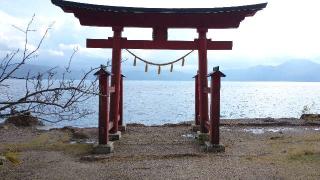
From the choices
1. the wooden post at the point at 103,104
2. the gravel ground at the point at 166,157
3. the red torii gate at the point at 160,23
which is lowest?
the gravel ground at the point at 166,157

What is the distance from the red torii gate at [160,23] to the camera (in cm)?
1052

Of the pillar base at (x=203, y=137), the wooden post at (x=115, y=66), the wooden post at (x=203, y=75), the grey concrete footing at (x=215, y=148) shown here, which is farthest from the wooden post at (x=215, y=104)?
the wooden post at (x=115, y=66)

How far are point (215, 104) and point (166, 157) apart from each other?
184cm

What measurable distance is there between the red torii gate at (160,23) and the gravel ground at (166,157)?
1397 millimetres

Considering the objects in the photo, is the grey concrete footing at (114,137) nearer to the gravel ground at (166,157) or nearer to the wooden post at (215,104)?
the gravel ground at (166,157)

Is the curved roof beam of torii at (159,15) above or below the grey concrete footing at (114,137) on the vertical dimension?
above

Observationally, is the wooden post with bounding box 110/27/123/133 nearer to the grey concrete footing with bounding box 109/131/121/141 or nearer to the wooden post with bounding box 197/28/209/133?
the grey concrete footing with bounding box 109/131/121/141

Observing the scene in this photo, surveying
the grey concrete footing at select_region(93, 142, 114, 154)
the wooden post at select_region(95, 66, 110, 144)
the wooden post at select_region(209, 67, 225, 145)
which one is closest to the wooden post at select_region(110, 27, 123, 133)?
the wooden post at select_region(95, 66, 110, 144)

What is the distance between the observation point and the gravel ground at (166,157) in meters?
7.78

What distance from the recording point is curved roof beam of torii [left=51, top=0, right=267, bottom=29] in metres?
10.5

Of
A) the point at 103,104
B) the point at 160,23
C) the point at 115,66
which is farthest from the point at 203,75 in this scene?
the point at 103,104

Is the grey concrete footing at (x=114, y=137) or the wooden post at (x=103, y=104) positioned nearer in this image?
the wooden post at (x=103, y=104)

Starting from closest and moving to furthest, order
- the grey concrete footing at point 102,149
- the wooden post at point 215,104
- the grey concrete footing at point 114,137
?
the grey concrete footing at point 102,149
the wooden post at point 215,104
the grey concrete footing at point 114,137

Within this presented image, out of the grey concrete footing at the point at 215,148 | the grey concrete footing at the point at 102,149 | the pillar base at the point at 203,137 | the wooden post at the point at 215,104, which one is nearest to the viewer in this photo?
the grey concrete footing at the point at 102,149
